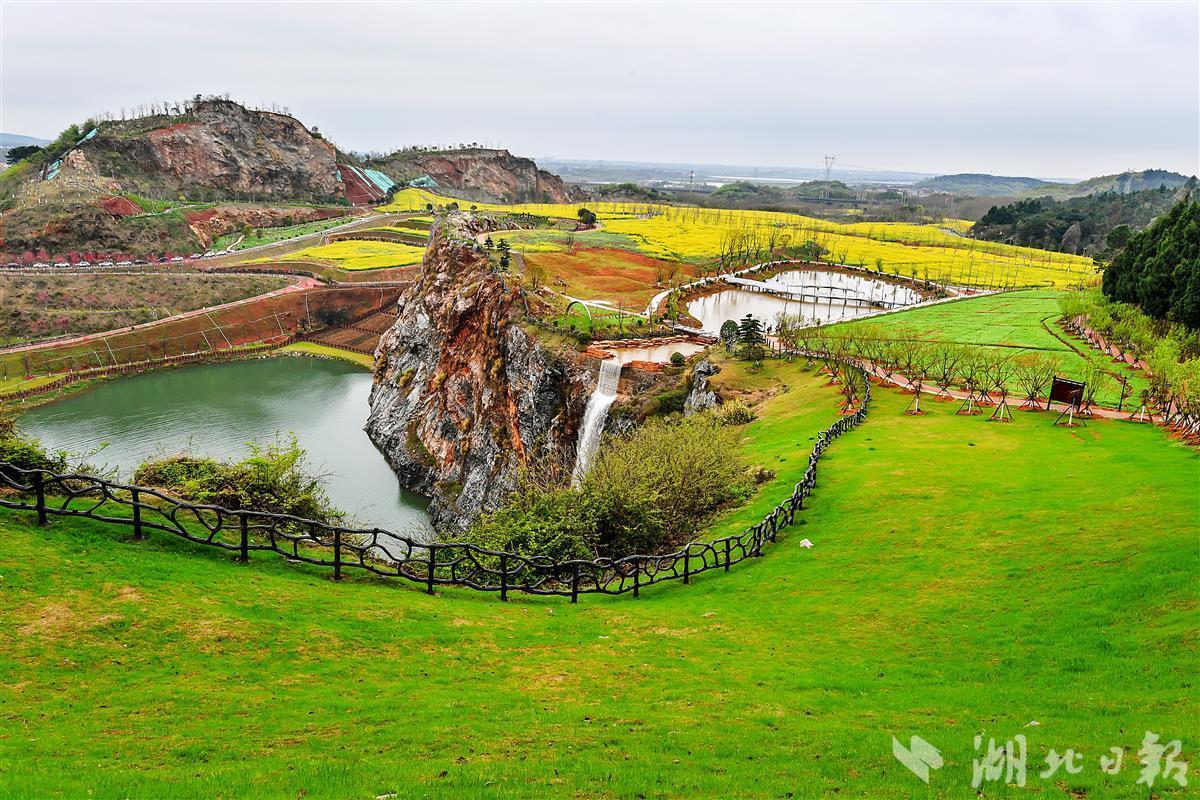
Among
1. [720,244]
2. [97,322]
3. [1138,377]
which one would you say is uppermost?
[720,244]

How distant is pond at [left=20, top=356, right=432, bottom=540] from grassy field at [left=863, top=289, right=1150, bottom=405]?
128 feet

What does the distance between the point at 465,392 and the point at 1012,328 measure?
43.0m

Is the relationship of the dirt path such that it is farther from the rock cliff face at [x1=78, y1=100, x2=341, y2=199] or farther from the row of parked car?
the rock cliff face at [x1=78, y1=100, x2=341, y2=199]

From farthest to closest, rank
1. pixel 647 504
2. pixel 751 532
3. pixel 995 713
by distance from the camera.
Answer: pixel 647 504, pixel 751 532, pixel 995 713

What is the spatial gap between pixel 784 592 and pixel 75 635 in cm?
1474

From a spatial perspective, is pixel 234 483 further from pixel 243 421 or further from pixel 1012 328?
pixel 1012 328

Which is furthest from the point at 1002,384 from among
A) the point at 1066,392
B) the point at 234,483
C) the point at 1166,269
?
the point at 234,483

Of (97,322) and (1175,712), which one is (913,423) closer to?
(1175,712)

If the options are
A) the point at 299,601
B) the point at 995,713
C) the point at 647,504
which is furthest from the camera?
the point at 647,504

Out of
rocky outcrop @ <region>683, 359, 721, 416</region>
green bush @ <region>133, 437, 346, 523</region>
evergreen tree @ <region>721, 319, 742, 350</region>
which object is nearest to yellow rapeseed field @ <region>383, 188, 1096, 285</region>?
evergreen tree @ <region>721, 319, 742, 350</region>

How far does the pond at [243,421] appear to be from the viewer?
51.9 meters

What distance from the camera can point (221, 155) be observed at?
150750mm

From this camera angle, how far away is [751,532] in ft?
69.2

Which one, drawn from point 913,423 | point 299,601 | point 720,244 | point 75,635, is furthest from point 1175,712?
point 720,244
